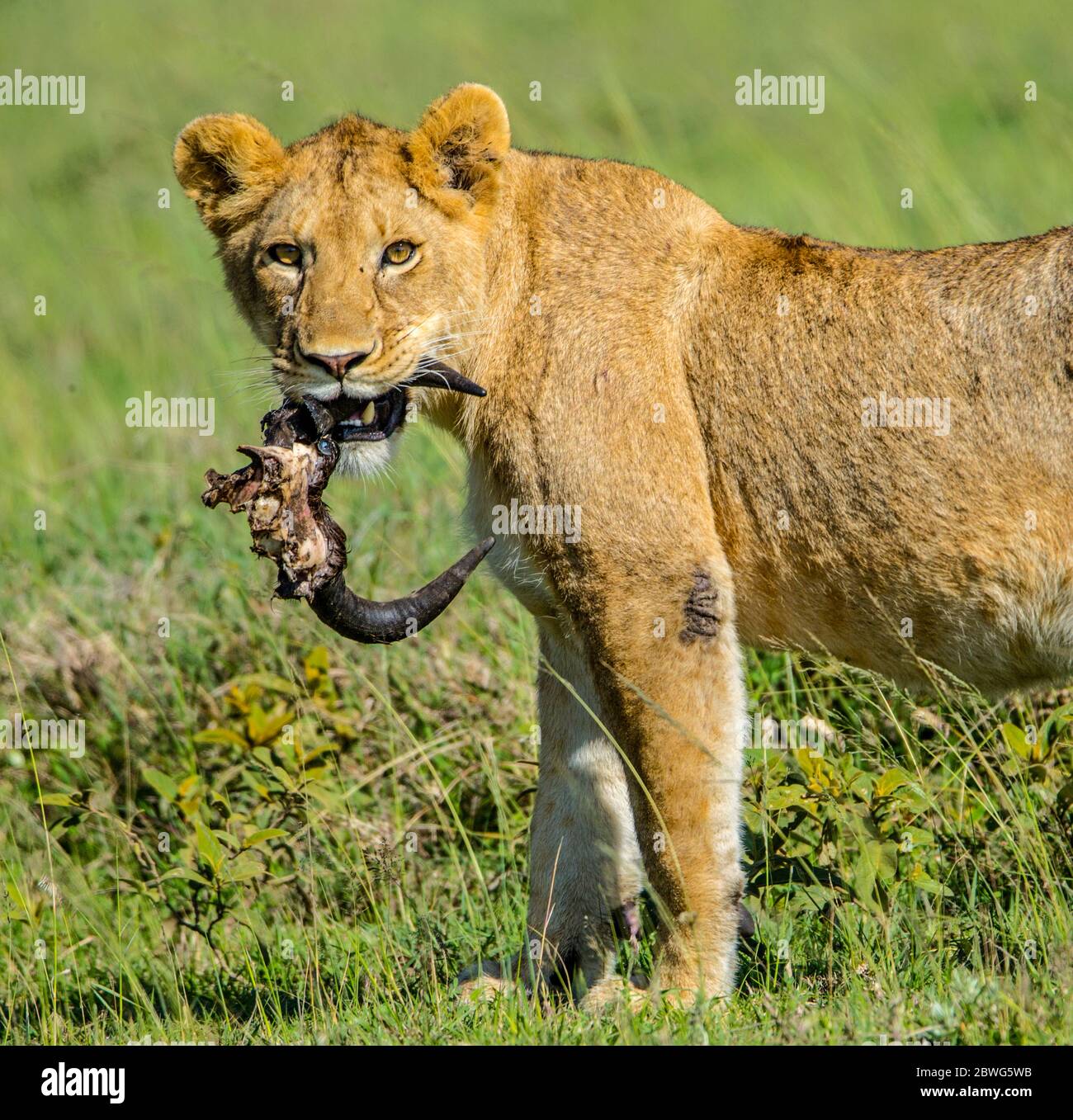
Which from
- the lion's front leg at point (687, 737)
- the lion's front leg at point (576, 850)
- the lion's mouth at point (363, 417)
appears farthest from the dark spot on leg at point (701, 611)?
the lion's mouth at point (363, 417)

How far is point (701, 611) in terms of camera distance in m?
4.19

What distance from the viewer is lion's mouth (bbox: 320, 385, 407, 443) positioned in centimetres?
432

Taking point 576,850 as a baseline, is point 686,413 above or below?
above

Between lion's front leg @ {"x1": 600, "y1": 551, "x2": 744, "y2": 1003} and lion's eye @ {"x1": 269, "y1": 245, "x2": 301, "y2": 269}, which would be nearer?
lion's front leg @ {"x1": 600, "y1": 551, "x2": 744, "y2": 1003}

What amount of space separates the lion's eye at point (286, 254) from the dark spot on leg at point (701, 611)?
147 cm

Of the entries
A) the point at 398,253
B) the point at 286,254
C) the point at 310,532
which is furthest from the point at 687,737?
the point at 286,254

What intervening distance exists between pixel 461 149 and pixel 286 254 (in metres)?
0.60

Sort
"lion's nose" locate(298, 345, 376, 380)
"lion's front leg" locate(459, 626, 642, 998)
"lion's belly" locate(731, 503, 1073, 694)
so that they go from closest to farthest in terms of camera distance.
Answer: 1. "lion's belly" locate(731, 503, 1073, 694)
2. "lion's nose" locate(298, 345, 376, 380)
3. "lion's front leg" locate(459, 626, 642, 998)

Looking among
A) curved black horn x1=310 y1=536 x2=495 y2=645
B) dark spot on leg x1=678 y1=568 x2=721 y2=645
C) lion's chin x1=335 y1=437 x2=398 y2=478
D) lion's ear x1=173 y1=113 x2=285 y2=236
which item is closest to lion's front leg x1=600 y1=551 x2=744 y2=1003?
dark spot on leg x1=678 y1=568 x2=721 y2=645

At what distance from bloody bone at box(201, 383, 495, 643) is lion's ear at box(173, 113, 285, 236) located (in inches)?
32.1

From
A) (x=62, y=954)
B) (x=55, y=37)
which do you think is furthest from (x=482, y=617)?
(x=55, y=37)

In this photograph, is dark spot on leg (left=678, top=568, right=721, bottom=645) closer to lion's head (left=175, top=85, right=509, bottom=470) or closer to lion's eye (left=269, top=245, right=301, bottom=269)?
lion's head (left=175, top=85, right=509, bottom=470)

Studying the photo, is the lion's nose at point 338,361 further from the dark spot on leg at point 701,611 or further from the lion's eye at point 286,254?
the dark spot on leg at point 701,611

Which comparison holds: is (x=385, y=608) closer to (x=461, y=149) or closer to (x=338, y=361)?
(x=338, y=361)
